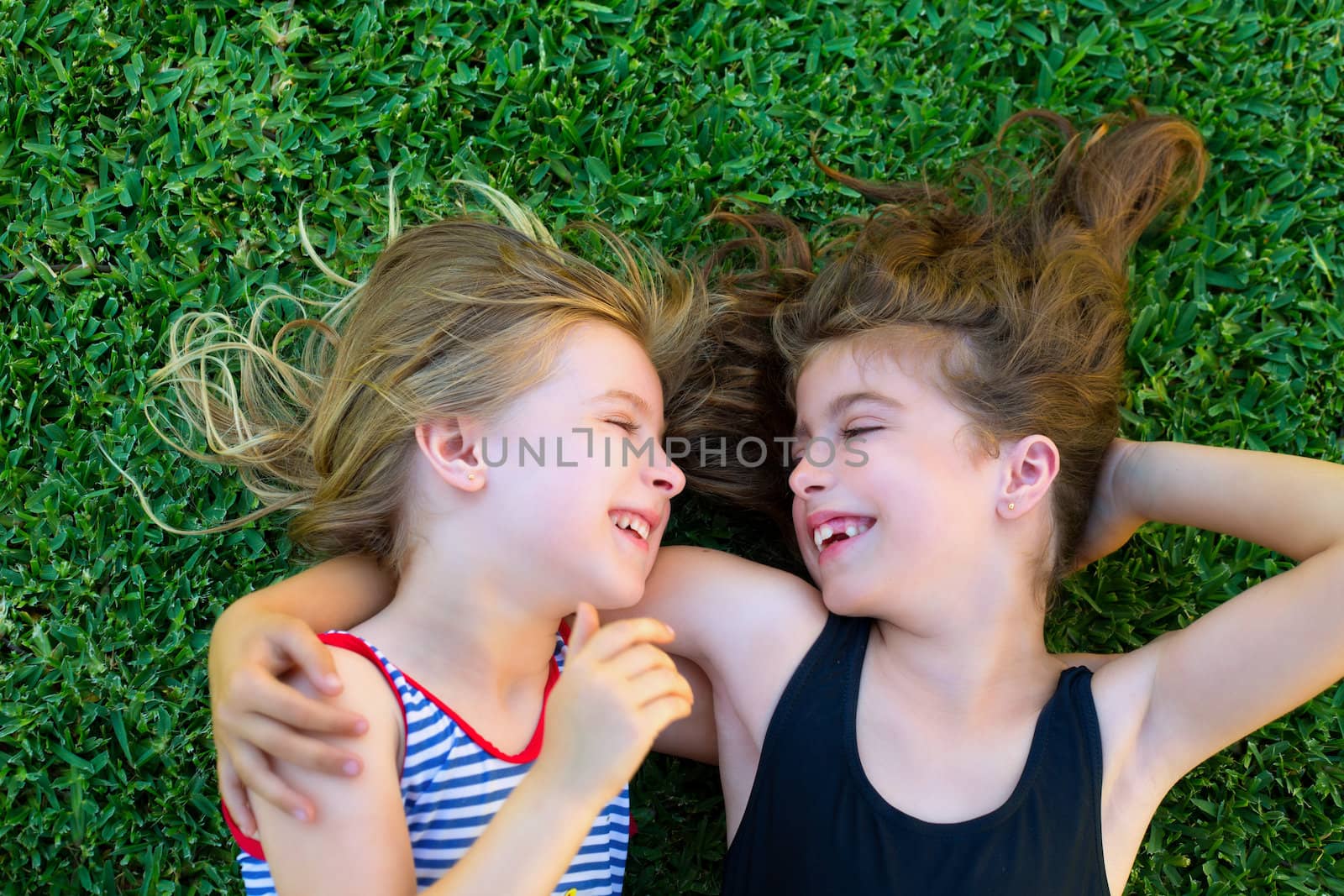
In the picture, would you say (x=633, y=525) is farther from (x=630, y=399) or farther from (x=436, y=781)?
(x=436, y=781)

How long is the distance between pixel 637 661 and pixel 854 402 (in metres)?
0.80

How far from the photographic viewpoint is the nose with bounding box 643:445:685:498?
2.23 m

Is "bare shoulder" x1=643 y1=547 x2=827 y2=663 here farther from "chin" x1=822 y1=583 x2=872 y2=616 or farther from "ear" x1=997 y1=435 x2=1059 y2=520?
"ear" x1=997 y1=435 x2=1059 y2=520

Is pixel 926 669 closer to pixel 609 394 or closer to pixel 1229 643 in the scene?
pixel 1229 643

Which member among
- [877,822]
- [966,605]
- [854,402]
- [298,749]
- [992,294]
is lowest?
[877,822]

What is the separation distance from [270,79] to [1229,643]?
8.49ft

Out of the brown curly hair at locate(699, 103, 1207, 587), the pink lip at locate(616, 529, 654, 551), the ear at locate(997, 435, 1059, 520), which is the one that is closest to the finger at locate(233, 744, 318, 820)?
the pink lip at locate(616, 529, 654, 551)

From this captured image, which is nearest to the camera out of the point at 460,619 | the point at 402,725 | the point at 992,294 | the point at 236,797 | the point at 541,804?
the point at 541,804

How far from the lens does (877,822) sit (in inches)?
84.4

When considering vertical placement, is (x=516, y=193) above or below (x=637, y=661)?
above

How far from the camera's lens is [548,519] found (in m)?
2.09

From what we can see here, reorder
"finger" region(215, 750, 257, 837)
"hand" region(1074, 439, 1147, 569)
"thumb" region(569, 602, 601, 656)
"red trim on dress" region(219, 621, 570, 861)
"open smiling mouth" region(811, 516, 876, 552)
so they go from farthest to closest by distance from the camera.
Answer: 1. "hand" region(1074, 439, 1147, 569)
2. "open smiling mouth" region(811, 516, 876, 552)
3. "red trim on dress" region(219, 621, 570, 861)
4. "finger" region(215, 750, 257, 837)
5. "thumb" region(569, 602, 601, 656)

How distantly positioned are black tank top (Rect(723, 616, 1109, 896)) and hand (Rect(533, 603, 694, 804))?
510 mm

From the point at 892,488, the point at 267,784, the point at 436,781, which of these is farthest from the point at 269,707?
the point at 892,488
